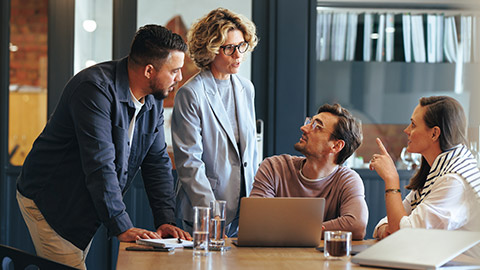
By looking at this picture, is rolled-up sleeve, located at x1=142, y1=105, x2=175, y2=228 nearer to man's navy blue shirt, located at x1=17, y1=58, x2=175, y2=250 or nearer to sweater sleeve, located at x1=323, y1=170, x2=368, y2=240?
man's navy blue shirt, located at x1=17, y1=58, x2=175, y2=250

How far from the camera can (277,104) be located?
421 centimetres

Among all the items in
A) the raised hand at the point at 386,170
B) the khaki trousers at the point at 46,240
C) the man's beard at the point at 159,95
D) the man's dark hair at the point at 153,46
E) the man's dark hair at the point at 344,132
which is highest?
the man's dark hair at the point at 153,46

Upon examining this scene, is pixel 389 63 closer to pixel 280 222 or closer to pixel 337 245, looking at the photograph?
pixel 280 222

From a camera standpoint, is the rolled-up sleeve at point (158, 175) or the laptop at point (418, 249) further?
the rolled-up sleeve at point (158, 175)

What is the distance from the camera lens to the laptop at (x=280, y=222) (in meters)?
2.07

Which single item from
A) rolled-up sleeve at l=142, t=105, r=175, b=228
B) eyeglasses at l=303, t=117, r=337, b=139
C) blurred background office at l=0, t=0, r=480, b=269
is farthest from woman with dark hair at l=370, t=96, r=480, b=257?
blurred background office at l=0, t=0, r=480, b=269

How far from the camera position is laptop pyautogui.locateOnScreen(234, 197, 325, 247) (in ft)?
6.78

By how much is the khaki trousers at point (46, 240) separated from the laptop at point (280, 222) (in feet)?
2.52

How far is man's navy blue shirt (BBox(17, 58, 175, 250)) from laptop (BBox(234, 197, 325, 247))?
456mm

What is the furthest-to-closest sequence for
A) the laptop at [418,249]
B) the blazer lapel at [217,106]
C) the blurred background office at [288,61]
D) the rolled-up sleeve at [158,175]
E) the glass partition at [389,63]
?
1. the glass partition at [389,63]
2. the blurred background office at [288,61]
3. the blazer lapel at [217,106]
4. the rolled-up sleeve at [158,175]
5. the laptop at [418,249]

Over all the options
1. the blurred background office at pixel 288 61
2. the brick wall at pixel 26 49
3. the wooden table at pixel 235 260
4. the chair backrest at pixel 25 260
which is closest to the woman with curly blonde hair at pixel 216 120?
the wooden table at pixel 235 260

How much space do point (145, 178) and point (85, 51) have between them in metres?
1.76

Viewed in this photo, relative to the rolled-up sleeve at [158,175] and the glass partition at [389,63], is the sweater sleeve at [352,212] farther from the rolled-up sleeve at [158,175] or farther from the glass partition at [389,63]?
the glass partition at [389,63]

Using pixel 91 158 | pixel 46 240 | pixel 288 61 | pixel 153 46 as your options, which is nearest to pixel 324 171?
pixel 153 46
